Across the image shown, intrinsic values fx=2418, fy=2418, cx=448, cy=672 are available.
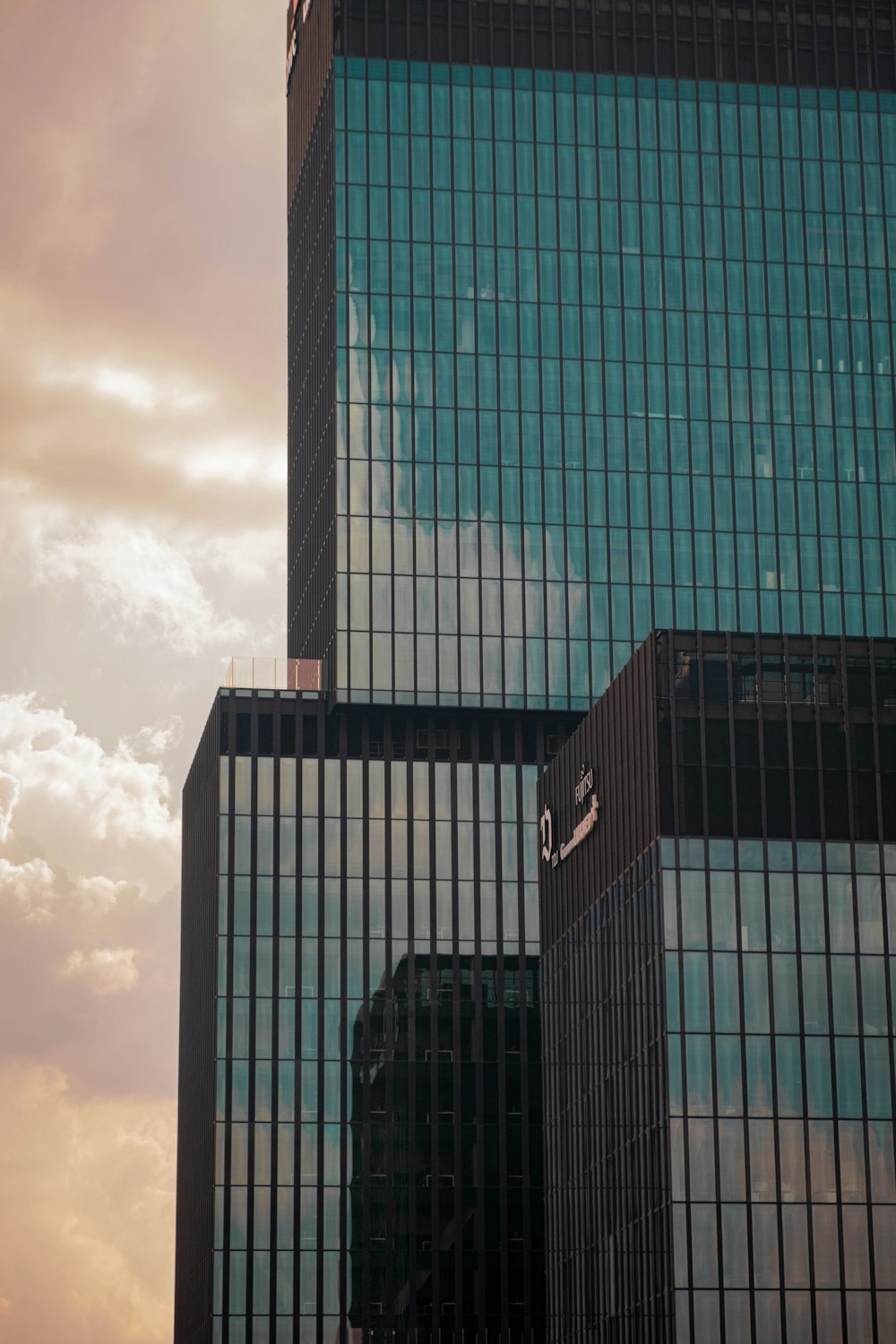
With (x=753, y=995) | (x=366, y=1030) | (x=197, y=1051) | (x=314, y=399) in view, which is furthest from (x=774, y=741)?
(x=314, y=399)

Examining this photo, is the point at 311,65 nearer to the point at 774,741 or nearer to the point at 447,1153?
the point at 447,1153

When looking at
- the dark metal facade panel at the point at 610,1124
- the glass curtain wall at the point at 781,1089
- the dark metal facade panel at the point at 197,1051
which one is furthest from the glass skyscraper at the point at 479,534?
the glass curtain wall at the point at 781,1089

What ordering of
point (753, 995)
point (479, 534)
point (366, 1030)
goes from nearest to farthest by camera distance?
point (753, 995) < point (366, 1030) < point (479, 534)

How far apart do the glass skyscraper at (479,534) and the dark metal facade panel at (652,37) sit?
275 mm

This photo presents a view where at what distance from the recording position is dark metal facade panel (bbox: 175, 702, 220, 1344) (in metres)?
168

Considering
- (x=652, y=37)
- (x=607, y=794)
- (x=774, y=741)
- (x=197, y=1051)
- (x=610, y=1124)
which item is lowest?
(x=610, y=1124)

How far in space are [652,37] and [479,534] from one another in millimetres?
42121

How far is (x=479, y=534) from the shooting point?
175250mm

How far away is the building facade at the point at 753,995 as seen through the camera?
387 ft

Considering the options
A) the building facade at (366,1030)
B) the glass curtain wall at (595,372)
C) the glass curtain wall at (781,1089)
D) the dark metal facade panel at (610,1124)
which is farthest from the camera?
the glass curtain wall at (595,372)

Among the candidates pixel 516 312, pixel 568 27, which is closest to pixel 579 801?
pixel 516 312

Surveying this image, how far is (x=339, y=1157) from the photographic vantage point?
165375mm

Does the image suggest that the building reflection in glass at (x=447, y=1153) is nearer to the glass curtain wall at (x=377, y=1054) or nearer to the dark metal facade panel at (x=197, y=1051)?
the glass curtain wall at (x=377, y=1054)

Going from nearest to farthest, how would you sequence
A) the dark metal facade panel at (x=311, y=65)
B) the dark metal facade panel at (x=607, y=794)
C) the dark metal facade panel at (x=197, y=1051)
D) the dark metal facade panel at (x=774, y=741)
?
the dark metal facade panel at (x=774, y=741), the dark metal facade panel at (x=607, y=794), the dark metal facade panel at (x=197, y=1051), the dark metal facade panel at (x=311, y=65)
